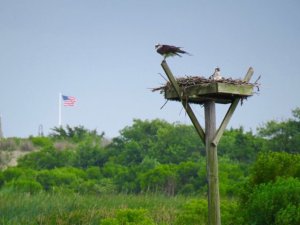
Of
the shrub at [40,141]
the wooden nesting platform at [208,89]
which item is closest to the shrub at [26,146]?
the shrub at [40,141]

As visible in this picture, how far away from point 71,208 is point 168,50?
8.78 meters

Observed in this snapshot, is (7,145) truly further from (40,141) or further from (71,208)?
(71,208)

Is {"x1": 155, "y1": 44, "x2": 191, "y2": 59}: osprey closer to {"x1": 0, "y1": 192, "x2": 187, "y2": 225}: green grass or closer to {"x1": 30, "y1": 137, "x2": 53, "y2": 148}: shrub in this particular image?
{"x1": 0, "y1": 192, "x2": 187, "y2": 225}: green grass

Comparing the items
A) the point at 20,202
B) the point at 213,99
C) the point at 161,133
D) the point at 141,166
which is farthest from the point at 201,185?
the point at 213,99

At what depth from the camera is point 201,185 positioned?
34.5 metres

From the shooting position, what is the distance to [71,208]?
17281 millimetres

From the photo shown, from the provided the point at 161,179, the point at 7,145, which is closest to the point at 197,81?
the point at 161,179

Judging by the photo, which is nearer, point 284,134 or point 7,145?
point 284,134

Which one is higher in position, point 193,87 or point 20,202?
point 193,87

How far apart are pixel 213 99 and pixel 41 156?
35534 millimetres

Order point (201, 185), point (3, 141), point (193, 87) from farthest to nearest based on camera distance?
point (3, 141)
point (201, 185)
point (193, 87)

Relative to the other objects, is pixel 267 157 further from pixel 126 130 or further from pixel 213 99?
pixel 126 130

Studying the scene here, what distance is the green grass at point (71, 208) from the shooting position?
52.4ft

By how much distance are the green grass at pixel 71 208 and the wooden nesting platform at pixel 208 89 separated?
21.2 feet
